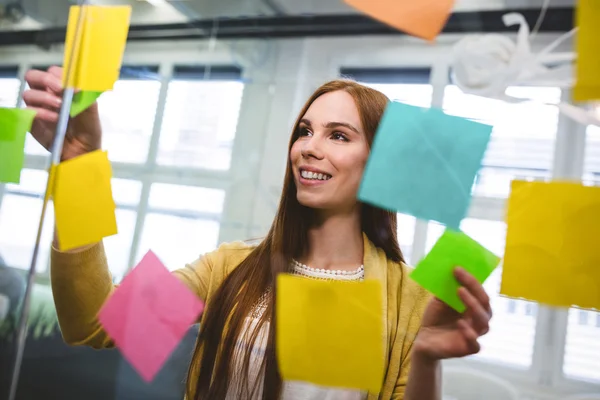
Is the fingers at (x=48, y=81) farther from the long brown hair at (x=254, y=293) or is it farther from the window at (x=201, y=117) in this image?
the long brown hair at (x=254, y=293)

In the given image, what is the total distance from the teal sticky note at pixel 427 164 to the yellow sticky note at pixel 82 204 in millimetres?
352

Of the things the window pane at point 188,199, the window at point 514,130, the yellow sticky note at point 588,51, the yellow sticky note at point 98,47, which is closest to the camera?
the yellow sticky note at point 588,51

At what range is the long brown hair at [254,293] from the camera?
52cm

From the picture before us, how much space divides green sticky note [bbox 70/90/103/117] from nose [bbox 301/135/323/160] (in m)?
0.33

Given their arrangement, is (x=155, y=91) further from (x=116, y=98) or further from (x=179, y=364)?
(x=179, y=364)

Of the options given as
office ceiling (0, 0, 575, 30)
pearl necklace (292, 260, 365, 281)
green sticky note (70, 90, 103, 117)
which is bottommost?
pearl necklace (292, 260, 365, 281)

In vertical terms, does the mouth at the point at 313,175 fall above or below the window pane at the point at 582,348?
above

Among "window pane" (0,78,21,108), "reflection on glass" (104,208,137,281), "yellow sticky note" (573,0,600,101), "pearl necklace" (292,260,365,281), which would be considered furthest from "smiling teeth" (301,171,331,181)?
"window pane" (0,78,21,108)

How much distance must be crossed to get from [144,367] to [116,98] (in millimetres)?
478

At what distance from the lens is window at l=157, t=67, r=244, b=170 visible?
839 millimetres

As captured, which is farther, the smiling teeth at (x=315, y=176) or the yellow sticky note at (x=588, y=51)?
the smiling teeth at (x=315, y=176)

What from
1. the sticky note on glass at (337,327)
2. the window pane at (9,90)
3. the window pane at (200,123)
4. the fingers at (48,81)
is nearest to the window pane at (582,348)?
the sticky note on glass at (337,327)

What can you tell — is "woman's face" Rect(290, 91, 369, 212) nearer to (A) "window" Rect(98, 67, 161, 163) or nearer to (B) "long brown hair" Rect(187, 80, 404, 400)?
(B) "long brown hair" Rect(187, 80, 404, 400)

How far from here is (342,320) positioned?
393mm
